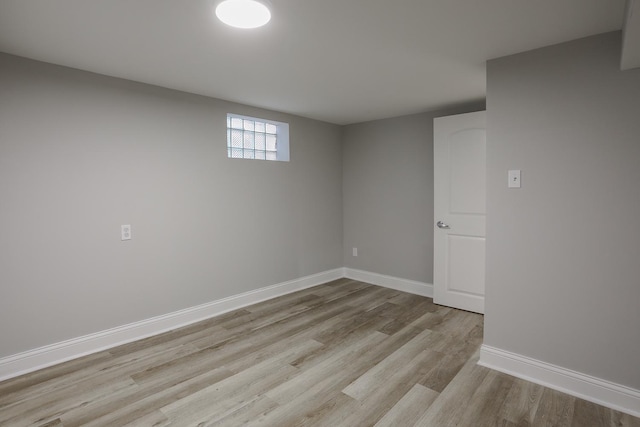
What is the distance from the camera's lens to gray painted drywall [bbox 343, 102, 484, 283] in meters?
4.03

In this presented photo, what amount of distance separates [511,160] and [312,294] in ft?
8.78

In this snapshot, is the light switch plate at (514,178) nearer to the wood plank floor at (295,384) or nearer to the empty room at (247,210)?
the empty room at (247,210)

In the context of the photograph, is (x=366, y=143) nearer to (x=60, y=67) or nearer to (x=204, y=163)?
(x=204, y=163)

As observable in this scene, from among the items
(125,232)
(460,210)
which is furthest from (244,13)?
(460,210)

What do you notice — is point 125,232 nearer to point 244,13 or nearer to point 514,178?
point 244,13

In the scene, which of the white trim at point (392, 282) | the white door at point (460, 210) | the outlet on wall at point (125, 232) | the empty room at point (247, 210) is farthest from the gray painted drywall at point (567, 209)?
the outlet on wall at point (125, 232)

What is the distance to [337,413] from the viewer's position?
1927mm

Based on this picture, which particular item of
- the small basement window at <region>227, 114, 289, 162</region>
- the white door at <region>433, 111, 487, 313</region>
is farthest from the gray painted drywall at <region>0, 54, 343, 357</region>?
the white door at <region>433, 111, 487, 313</region>

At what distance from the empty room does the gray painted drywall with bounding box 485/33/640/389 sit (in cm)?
1

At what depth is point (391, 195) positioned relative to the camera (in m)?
4.35

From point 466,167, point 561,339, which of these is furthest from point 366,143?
point 561,339

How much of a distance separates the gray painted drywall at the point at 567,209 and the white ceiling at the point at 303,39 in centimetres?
25

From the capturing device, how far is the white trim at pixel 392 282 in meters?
4.06

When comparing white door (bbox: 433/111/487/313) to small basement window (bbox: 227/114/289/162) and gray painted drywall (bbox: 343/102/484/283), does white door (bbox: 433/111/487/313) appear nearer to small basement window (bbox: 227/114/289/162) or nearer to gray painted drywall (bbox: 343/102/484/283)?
gray painted drywall (bbox: 343/102/484/283)
